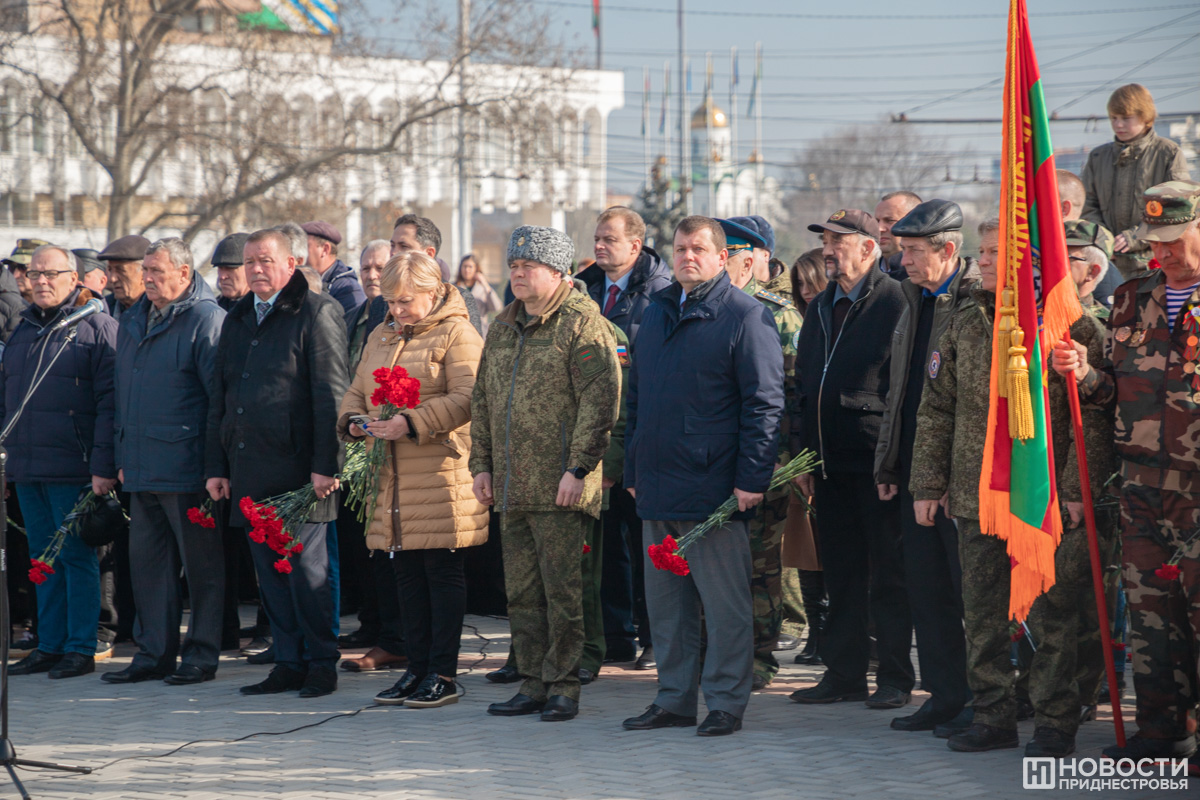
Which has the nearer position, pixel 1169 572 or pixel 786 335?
pixel 1169 572

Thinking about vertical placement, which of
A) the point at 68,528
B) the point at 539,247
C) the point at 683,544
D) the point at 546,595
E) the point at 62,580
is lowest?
the point at 62,580

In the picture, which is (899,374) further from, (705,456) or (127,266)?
(127,266)

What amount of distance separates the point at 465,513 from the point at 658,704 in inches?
53.0

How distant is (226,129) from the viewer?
28.4 m

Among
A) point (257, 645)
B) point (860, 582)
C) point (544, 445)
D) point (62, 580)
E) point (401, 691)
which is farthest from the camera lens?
point (257, 645)

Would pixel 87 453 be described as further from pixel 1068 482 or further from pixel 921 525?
pixel 1068 482

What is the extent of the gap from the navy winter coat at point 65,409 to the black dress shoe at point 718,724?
3919 millimetres

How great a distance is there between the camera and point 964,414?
5457 millimetres

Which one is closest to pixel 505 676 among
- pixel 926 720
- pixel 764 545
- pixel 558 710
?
pixel 558 710

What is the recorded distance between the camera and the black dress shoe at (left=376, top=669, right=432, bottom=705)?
6504 millimetres

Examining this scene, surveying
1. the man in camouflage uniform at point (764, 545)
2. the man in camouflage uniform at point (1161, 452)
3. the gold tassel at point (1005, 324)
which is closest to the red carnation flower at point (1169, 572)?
the man in camouflage uniform at point (1161, 452)

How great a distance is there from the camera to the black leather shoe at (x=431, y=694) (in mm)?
6371

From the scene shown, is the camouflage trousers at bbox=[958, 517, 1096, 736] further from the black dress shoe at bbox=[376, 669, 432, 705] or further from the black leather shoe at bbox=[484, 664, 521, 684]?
the black dress shoe at bbox=[376, 669, 432, 705]

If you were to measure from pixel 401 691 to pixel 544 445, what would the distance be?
1560mm
